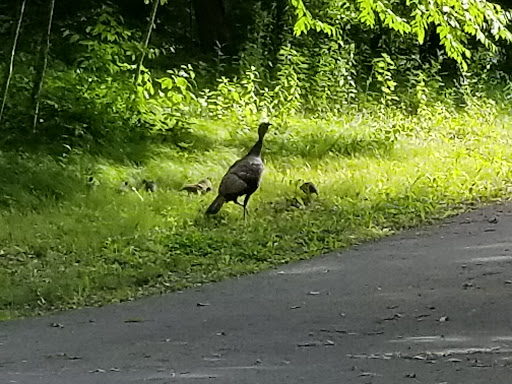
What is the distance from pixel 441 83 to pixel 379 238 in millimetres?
8665

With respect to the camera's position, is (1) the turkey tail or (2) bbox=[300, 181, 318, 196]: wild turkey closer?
(1) the turkey tail

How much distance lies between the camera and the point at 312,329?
6.34 metres

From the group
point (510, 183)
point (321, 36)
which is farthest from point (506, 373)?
point (321, 36)

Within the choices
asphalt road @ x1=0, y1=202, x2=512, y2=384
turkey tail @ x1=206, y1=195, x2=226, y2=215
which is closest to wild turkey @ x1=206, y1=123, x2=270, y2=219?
turkey tail @ x1=206, y1=195, x2=226, y2=215

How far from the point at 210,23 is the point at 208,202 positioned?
7.06 metres

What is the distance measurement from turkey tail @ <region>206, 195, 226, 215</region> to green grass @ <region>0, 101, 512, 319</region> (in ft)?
0.32

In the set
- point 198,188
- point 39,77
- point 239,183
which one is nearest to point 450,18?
point 239,183

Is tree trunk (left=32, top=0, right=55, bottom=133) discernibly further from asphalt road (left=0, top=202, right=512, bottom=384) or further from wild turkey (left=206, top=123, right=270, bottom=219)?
asphalt road (left=0, top=202, right=512, bottom=384)

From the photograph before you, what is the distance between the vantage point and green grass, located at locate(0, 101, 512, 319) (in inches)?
332

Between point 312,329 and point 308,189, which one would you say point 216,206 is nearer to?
point 308,189

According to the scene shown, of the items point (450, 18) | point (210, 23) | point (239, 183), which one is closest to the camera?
point (239, 183)

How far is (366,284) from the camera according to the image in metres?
7.68

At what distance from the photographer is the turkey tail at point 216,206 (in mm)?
10180

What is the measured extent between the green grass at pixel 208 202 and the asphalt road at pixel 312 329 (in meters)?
0.58
